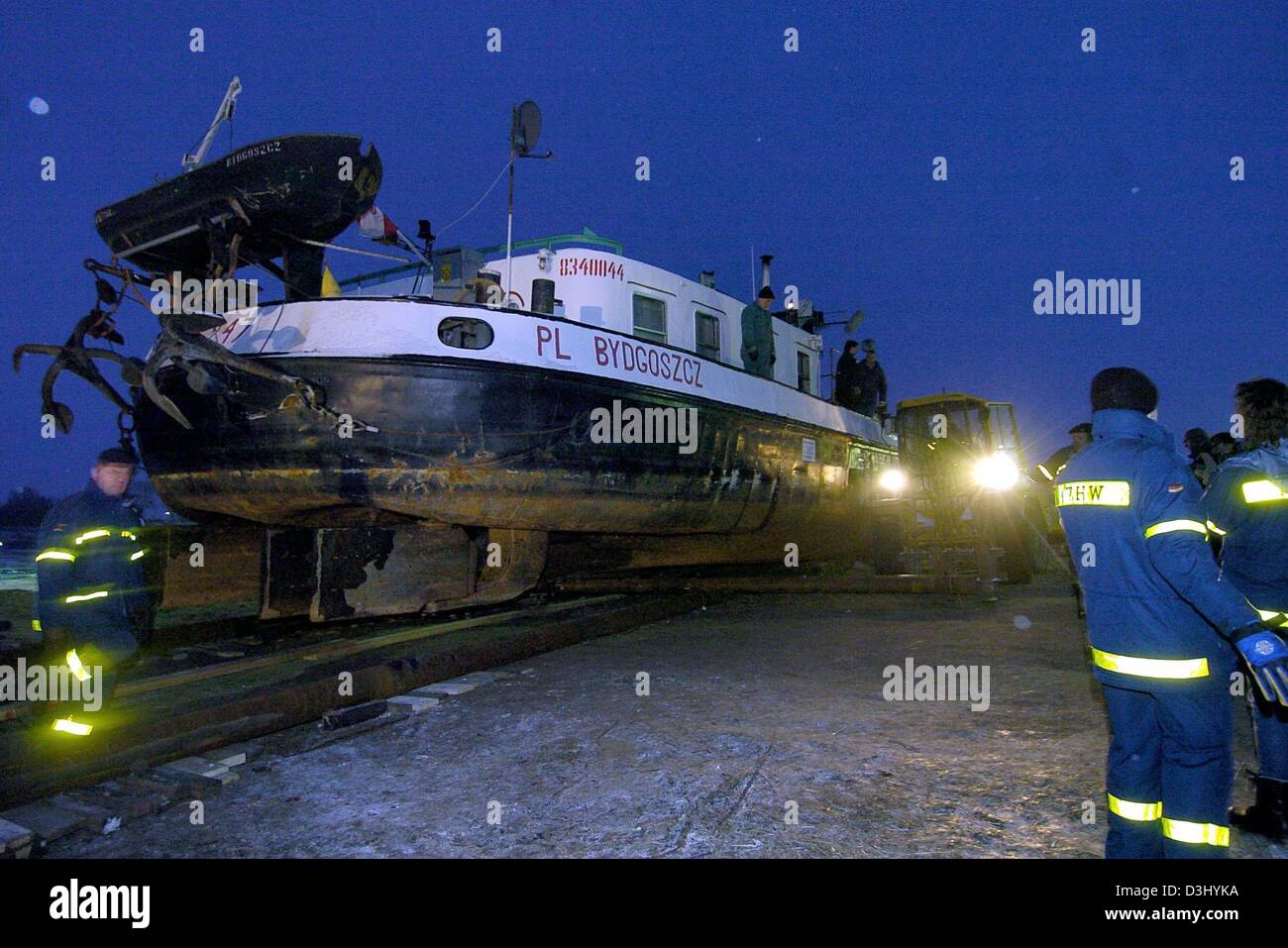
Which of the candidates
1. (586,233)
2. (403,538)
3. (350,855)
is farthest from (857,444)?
(350,855)

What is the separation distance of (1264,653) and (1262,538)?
1.00 metres

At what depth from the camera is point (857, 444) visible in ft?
36.0

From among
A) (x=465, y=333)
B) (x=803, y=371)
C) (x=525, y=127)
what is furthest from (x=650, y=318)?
(x=803, y=371)

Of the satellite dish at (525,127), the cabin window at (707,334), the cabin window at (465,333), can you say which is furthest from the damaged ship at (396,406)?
the satellite dish at (525,127)

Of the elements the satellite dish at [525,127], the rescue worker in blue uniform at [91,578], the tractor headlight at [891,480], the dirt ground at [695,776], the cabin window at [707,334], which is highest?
the satellite dish at [525,127]

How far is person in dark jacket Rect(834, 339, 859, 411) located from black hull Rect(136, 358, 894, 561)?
539cm

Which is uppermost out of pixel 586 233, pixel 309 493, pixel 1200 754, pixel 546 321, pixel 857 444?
pixel 586 233

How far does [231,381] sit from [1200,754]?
5.83 meters

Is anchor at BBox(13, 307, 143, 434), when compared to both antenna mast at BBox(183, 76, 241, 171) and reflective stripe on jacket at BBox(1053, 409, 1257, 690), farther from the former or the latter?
reflective stripe on jacket at BBox(1053, 409, 1257, 690)

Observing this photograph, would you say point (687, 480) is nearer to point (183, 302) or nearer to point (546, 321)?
point (546, 321)

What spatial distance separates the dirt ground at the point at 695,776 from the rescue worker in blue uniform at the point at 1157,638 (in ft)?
1.37

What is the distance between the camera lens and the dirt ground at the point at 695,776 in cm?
248

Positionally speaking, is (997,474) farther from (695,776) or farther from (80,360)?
(80,360)

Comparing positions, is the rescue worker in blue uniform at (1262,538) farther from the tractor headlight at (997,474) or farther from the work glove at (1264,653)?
the tractor headlight at (997,474)
